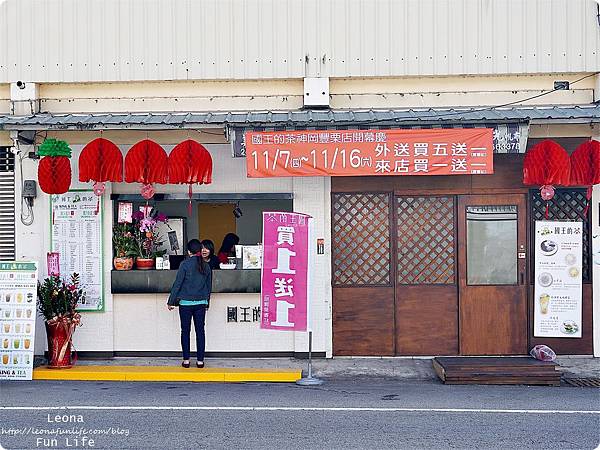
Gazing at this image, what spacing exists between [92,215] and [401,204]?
16.6 feet

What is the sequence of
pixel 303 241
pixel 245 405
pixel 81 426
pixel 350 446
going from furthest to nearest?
pixel 303 241
pixel 245 405
pixel 81 426
pixel 350 446

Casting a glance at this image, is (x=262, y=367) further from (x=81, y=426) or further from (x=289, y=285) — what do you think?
(x=81, y=426)

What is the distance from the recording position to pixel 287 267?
11.9m

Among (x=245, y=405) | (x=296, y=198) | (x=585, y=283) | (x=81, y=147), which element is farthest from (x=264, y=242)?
(x=585, y=283)

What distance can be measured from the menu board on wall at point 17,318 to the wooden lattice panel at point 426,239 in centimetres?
576

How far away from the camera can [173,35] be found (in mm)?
13398

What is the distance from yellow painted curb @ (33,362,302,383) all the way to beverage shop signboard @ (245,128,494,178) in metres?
2.95

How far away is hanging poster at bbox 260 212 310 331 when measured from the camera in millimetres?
11820

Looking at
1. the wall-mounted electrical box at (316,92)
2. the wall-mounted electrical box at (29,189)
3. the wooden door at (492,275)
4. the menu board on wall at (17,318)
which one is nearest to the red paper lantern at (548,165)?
the wooden door at (492,275)

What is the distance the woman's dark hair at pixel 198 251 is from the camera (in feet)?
41.2

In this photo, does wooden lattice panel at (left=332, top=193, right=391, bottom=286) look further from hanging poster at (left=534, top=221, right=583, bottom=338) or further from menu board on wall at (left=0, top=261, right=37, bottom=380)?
menu board on wall at (left=0, top=261, right=37, bottom=380)

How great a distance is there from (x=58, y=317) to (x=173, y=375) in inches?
78.4

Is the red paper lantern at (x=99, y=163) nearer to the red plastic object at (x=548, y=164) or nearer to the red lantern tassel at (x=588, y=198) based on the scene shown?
the red plastic object at (x=548, y=164)

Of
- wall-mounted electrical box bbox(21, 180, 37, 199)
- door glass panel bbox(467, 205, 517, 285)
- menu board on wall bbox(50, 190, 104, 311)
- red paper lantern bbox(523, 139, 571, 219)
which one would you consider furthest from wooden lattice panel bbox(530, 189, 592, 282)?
wall-mounted electrical box bbox(21, 180, 37, 199)
